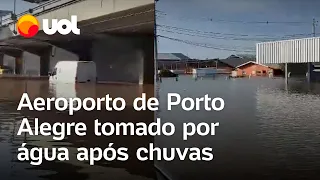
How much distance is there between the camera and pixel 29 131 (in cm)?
228

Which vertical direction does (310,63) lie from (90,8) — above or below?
below

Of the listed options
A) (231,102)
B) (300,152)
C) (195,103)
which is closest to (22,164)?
(195,103)

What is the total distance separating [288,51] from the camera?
2.27 metres

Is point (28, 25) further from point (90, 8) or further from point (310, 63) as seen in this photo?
point (310, 63)

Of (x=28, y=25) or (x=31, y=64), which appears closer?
(x=28, y=25)

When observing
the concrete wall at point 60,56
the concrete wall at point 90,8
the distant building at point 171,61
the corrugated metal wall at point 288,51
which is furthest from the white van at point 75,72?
the corrugated metal wall at point 288,51

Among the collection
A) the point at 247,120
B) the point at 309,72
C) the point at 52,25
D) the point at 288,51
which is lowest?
the point at 247,120

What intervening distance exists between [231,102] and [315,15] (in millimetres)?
651

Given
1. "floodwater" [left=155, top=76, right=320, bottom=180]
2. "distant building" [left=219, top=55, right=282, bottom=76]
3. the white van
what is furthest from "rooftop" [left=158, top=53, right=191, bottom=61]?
the white van

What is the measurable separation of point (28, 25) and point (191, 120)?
1008 millimetres

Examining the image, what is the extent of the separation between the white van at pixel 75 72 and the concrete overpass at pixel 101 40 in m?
0.03

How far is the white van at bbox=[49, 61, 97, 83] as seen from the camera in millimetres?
2316

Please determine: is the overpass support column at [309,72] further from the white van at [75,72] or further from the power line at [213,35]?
the white van at [75,72]

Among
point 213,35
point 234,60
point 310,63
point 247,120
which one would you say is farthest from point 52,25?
point 310,63
